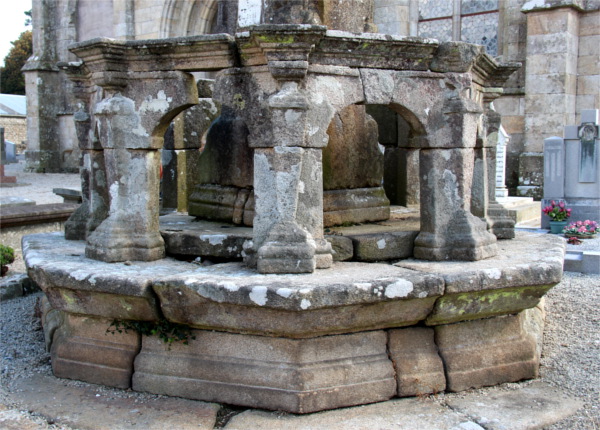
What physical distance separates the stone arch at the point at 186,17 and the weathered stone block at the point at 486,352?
507 inches

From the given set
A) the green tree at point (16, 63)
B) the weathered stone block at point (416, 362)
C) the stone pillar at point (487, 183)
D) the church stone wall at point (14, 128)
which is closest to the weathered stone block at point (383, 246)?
the weathered stone block at point (416, 362)

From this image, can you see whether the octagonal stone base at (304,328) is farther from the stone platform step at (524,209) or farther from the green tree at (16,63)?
the green tree at (16,63)

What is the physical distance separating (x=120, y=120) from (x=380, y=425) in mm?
2290

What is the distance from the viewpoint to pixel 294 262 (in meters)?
3.42

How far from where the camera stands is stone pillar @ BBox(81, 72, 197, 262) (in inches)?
151

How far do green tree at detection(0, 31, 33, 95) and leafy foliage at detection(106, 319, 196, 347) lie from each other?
38.1 metres

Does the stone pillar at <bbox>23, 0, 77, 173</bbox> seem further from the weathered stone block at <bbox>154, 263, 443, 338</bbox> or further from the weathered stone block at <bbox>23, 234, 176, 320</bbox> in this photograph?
the weathered stone block at <bbox>154, 263, 443, 338</bbox>

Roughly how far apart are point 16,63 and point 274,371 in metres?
39.5

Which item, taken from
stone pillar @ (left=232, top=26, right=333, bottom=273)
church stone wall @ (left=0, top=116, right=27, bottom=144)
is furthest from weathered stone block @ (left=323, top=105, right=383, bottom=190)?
church stone wall @ (left=0, top=116, right=27, bottom=144)

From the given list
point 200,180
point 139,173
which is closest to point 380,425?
point 139,173

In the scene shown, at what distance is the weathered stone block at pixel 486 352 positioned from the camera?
355 centimetres

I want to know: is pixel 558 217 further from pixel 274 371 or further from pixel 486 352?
pixel 274 371

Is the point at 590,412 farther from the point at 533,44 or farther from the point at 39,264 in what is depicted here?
the point at 533,44

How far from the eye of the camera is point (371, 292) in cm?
321
